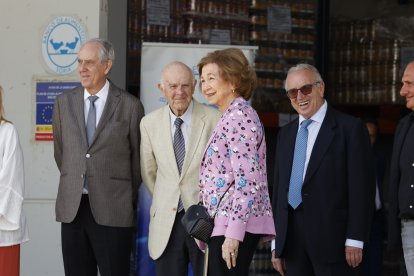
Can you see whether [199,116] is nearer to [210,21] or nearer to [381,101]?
[210,21]

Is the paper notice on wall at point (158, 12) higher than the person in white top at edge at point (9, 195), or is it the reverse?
the paper notice on wall at point (158, 12)

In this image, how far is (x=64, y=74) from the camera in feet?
25.2

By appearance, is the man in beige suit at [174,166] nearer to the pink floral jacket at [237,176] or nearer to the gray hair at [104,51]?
the gray hair at [104,51]

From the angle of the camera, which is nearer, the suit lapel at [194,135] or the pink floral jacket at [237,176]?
the pink floral jacket at [237,176]

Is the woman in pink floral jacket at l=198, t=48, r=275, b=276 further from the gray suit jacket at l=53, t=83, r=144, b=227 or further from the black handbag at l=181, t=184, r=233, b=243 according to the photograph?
the gray suit jacket at l=53, t=83, r=144, b=227

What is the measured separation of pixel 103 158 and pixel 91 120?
27 centimetres

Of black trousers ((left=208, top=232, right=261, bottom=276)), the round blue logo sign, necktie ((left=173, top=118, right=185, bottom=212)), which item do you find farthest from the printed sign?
black trousers ((left=208, top=232, right=261, bottom=276))

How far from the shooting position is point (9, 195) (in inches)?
241

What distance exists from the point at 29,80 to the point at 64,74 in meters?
0.30

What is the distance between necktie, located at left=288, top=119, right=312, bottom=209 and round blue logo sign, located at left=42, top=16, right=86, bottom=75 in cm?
218

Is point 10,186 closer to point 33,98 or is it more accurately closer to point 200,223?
point 200,223

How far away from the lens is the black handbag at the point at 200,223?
5082 mm

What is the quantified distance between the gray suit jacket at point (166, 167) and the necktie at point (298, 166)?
56cm

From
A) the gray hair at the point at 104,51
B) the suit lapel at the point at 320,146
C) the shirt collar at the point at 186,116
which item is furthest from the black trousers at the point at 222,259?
the gray hair at the point at 104,51
